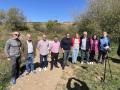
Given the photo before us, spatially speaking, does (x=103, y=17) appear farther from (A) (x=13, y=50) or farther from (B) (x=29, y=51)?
(A) (x=13, y=50)

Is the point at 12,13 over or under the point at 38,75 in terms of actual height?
over

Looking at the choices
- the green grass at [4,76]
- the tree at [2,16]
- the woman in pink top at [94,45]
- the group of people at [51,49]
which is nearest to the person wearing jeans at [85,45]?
the group of people at [51,49]

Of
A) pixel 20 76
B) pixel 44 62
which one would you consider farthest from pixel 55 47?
pixel 20 76

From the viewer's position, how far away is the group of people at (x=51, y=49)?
11.4 metres

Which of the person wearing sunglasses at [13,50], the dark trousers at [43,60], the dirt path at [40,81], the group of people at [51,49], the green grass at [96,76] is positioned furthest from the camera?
the dark trousers at [43,60]

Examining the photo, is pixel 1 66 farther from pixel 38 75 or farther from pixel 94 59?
pixel 94 59

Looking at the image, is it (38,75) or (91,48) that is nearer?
(38,75)

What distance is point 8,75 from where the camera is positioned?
1298 centimetres

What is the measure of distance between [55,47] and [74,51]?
1.73 m

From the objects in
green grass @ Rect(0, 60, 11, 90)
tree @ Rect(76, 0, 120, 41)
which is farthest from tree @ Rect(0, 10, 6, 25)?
green grass @ Rect(0, 60, 11, 90)

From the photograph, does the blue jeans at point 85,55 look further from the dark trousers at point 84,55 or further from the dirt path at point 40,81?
the dirt path at point 40,81

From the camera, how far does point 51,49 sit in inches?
543

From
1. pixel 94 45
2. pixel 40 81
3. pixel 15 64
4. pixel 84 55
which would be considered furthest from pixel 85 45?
pixel 15 64

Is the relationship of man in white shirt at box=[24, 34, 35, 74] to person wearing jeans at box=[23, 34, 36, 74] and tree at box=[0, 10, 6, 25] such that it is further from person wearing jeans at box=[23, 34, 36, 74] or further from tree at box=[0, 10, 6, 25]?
tree at box=[0, 10, 6, 25]
